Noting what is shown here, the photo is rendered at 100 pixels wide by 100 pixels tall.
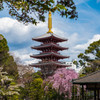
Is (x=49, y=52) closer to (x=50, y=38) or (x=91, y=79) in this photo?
(x=50, y=38)

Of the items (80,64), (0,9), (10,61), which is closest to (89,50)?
(80,64)

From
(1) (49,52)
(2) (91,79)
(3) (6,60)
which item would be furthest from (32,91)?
(1) (49,52)

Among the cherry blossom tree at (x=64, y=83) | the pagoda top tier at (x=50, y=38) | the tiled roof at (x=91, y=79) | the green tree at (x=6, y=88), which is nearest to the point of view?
the tiled roof at (x=91, y=79)

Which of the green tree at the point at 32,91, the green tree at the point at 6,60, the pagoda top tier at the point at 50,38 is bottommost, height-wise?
the green tree at the point at 32,91

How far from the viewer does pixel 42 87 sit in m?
22.9

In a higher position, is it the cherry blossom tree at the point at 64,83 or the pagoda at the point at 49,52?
the pagoda at the point at 49,52

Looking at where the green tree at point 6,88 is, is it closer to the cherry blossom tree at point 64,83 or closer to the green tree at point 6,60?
the cherry blossom tree at point 64,83

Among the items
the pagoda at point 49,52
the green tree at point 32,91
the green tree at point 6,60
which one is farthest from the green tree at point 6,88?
the pagoda at point 49,52

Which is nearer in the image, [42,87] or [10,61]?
[42,87]

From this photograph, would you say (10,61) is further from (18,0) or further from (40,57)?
(18,0)

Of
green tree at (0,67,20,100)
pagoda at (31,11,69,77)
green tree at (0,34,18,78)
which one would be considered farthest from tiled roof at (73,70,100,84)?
pagoda at (31,11,69,77)

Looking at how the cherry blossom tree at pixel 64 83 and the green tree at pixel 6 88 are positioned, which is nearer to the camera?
the green tree at pixel 6 88

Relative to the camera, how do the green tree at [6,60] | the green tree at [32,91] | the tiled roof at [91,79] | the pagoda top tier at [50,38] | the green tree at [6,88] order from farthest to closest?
the pagoda top tier at [50,38]
the green tree at [6,60]
the green tree at [32,91]
the green tree at [6,88]
the tiled roof at [91,79]

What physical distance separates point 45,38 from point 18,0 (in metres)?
34.1
